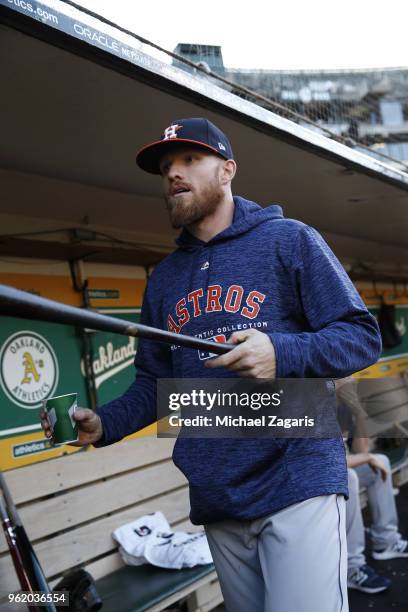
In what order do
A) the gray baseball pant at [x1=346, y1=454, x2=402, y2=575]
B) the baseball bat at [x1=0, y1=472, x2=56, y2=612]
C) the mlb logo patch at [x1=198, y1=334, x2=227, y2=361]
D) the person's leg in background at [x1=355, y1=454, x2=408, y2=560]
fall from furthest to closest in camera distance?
the person's leg in background at [x1=355, y1=454, x2=408, y2=560] → the gray baseball pant at [x1=346, y1=454, x2=402, y2=575] → the baseball bat at [x1=0, y1=472, x2=56, y2=612] → the mlb logo patch at [x1=198, y1=334, x2=227, y2=361]

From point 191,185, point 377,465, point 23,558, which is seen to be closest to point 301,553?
point 191,185

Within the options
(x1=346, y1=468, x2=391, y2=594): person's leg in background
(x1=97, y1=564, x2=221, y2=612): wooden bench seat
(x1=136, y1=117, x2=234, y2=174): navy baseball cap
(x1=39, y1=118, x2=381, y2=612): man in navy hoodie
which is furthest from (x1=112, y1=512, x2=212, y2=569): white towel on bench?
(x1=136, y1=117, x2=234, y2=174): navy baseball cap

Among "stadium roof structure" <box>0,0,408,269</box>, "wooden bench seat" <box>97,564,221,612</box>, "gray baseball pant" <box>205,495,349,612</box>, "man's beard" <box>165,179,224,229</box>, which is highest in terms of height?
"stadium roof structure" <box>0,0,408,269</box>

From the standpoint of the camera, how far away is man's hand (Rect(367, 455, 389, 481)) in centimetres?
425

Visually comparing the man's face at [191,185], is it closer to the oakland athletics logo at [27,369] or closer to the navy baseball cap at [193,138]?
the navy baseball cap at [193,138]

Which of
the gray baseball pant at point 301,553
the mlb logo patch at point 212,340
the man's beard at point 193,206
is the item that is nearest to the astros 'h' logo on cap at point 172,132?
the man's beard at point 193,206

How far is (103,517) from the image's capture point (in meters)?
3.36

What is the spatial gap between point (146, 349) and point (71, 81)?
0.95 metres

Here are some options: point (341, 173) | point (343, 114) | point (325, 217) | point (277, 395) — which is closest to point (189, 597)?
point (277, 395)

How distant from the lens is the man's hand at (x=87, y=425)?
1.58 metres

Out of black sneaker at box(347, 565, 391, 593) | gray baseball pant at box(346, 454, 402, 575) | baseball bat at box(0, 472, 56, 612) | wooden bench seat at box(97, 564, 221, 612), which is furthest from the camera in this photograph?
gray baseball pant at box(346, 454, 402, 575)

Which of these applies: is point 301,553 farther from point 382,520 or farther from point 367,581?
point 382,520

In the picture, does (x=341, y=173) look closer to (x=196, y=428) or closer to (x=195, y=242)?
(x=195, y=242)

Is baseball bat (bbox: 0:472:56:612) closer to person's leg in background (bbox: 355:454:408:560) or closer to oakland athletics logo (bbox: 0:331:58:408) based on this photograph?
oakland athletics logo (bbox: 0:331:58:408)
